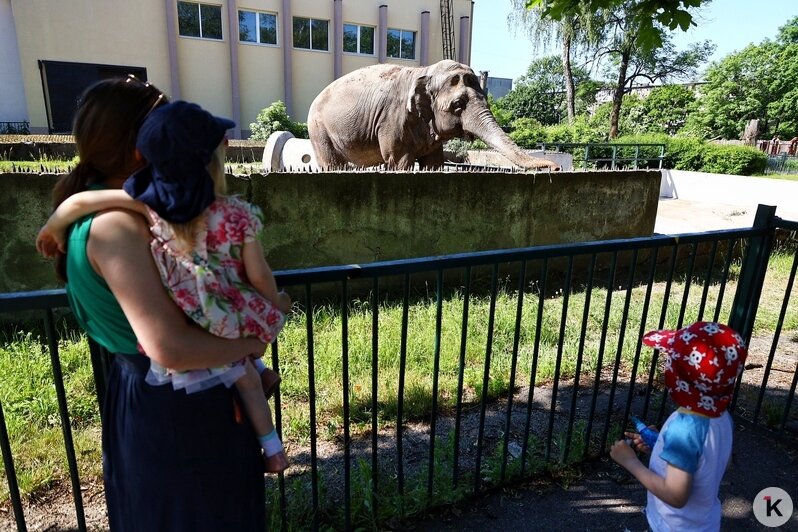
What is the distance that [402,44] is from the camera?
94.8 ft

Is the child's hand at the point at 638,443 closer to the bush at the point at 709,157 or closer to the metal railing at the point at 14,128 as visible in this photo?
the bush at the point at 709,157

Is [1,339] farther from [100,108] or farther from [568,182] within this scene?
[568,182]

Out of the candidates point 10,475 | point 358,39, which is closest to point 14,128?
point 358,39

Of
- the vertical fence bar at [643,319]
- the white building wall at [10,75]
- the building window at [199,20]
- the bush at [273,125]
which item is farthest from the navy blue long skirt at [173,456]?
the building window at [199,20]

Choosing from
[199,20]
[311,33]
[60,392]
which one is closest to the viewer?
[60,392]

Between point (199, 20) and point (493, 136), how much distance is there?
22.2m

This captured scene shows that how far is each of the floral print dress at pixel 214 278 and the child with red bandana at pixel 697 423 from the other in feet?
4.16

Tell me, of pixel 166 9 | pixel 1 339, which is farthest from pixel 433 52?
pixel 1 339

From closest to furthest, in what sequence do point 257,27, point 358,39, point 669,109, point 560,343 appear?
point 560,343, point 257,27, point 358,39, point 669,109

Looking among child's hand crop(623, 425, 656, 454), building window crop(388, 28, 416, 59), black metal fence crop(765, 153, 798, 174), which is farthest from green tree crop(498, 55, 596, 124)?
child's hand crop(623, 425, 656, 454)

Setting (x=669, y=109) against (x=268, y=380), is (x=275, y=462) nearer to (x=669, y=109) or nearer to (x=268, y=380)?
(x=268, y=380)

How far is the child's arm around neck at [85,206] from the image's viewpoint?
3.92 ft

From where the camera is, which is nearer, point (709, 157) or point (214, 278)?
point (214, 278)

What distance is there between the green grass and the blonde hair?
5.55ft
